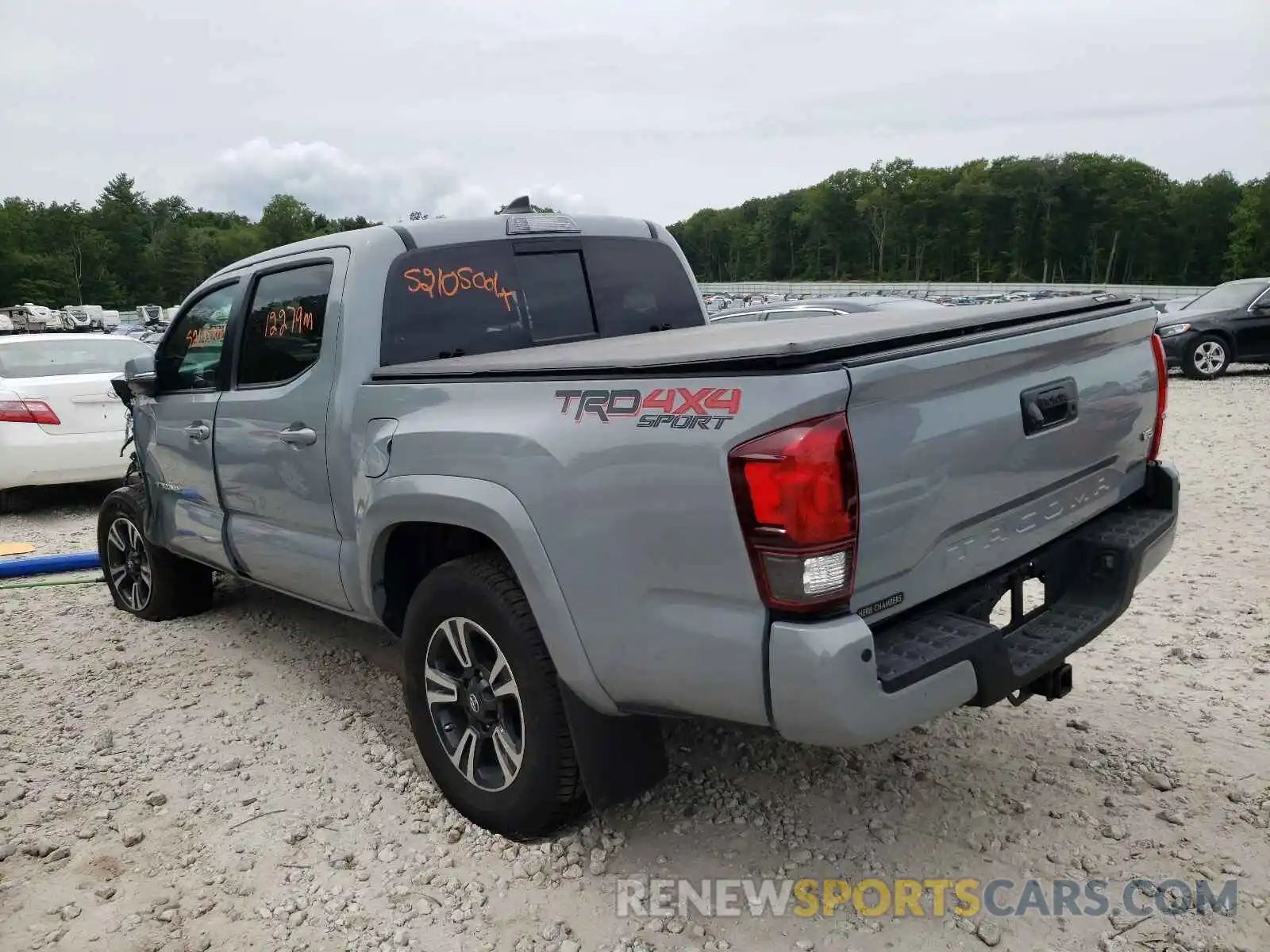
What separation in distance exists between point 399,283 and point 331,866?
6.59ft

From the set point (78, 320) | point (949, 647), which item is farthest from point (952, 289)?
point (949, 647)

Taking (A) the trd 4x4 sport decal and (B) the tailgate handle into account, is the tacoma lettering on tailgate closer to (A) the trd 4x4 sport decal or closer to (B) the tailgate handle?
(B) the tailgate handle

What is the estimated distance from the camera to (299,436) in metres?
3.62

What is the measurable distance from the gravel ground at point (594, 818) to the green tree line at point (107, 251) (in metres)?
105

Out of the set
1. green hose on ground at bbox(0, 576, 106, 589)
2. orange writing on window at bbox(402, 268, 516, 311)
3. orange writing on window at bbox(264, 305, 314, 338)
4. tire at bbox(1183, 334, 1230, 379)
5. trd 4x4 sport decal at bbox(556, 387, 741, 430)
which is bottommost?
tire at bbox(1183, 334, 1230, 379)

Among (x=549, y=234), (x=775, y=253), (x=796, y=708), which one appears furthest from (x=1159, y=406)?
(x=775, y=253)

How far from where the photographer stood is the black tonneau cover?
2.23 metres

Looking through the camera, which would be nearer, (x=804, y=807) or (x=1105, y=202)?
(x=804, y=807)

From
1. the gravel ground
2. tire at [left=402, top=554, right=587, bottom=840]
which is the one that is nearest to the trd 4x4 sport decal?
tire at [left=402, top=554, right=587, bottom=840]

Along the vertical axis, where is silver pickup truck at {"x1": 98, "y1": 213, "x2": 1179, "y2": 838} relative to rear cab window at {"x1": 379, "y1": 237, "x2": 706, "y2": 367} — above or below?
below

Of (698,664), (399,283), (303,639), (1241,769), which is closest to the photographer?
(698,664)

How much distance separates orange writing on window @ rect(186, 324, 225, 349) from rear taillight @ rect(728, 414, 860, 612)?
10.2 ft

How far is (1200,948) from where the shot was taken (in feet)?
7.99

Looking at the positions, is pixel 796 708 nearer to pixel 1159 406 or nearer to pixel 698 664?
pixel 698 664
